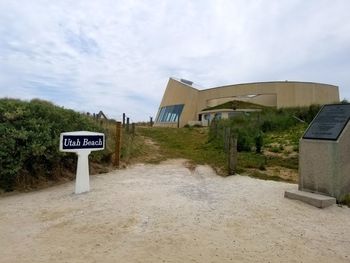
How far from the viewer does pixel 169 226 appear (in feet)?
14.7

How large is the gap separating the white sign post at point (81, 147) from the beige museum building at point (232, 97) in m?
27.1

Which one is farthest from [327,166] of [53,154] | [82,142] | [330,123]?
[53,154]

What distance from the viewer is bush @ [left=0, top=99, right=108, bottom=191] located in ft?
22.1

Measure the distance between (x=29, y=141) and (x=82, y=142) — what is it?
129 centimetres

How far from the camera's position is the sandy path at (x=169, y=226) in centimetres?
368

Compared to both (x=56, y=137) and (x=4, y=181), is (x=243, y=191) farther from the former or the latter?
(x=4, y=181)

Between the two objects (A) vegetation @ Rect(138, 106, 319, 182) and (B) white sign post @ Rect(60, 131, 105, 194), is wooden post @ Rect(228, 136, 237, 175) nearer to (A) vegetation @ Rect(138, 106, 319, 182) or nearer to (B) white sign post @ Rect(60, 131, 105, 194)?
(A) vegetation @ Rect(138, 106, 319, 182)

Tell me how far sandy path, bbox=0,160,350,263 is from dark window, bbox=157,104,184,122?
37.8 m

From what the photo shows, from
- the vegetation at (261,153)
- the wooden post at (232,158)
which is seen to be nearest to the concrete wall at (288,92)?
the vegetation at (261,153)

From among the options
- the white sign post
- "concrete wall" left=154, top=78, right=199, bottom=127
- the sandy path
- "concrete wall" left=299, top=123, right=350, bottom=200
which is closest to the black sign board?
the white sign post

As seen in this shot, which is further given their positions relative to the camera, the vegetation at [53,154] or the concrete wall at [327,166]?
the vegetation at [53,154]

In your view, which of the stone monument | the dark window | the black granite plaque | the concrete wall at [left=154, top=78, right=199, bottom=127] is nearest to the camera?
the stone monument

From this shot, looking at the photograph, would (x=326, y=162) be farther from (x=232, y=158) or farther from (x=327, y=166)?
(x=232, y=158)

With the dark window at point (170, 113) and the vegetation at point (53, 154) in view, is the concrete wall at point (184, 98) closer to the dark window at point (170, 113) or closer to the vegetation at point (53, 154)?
the dark window at point (170, 113)
